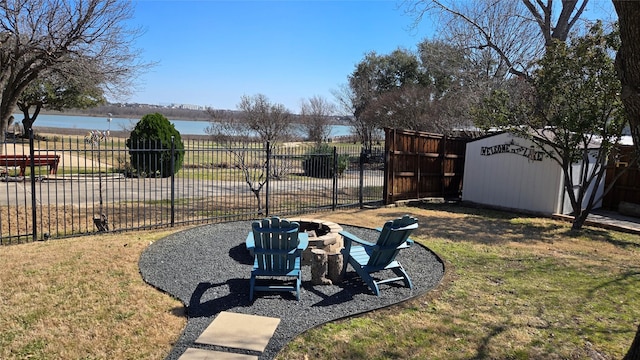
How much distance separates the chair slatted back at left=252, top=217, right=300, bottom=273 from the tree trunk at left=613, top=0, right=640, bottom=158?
3.12 metres

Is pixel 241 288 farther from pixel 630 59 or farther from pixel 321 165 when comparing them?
pixel 321 165

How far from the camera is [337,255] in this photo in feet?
17.3

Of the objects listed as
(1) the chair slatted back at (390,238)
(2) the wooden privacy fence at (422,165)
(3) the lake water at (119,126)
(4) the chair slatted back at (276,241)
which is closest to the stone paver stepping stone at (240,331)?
(4) the chair slatted back at (276,241)

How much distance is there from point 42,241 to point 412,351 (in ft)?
21.6

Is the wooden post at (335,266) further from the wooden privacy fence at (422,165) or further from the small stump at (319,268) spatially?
the wooden privacy fence at (422,165)

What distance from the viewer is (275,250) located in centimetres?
468

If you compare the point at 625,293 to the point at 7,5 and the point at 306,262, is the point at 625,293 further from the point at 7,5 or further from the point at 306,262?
the point at 7,5

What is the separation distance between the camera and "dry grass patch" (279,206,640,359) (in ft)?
11.8

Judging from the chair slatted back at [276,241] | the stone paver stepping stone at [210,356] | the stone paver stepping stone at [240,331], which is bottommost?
the stone paver stepping stone at [210,356]

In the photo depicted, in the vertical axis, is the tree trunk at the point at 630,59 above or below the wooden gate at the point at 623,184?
above

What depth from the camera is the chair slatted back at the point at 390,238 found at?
488 cm

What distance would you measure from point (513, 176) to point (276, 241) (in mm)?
9422

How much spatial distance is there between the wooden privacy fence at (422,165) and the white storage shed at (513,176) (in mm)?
729

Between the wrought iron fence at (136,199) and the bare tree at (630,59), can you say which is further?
the wrought iron fence at (136,199)
